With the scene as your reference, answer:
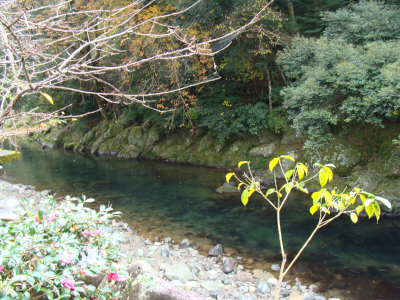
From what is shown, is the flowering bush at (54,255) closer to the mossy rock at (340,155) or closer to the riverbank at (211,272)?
the riverbank at (211,272)

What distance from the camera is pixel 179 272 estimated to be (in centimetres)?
437

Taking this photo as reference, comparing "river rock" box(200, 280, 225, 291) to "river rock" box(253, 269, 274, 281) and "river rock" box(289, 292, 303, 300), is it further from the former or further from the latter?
"river rock" box(289, 292, 303, 300)

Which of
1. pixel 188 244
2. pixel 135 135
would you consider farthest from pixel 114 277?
pixel 135 135

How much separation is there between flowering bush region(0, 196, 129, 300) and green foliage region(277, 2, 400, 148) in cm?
719

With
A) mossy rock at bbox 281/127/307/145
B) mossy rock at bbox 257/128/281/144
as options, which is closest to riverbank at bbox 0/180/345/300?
mossy rock at bbox 281/127/307/145

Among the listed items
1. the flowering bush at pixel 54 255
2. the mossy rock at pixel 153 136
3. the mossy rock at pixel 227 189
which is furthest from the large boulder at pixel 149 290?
the mossy rock at pixel 153 136

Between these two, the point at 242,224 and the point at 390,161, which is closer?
the point at 242,224

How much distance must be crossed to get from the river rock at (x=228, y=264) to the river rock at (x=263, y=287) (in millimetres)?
569

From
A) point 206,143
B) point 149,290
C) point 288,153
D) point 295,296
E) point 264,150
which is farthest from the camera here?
point 206,143

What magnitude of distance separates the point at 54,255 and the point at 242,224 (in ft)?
17.5

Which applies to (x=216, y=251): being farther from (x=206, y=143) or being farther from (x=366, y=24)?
(x=366, y=24)

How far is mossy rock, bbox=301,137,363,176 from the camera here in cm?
855

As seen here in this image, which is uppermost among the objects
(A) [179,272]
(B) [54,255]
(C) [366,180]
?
(B) [54,255]

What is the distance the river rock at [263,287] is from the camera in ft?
13.3
